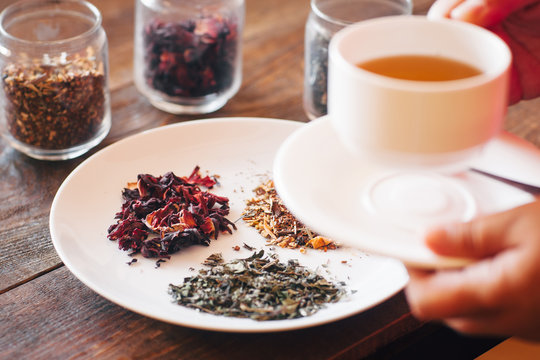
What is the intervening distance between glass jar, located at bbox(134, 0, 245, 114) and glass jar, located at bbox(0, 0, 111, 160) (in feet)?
0.41

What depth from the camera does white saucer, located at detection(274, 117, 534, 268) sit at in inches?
32.9

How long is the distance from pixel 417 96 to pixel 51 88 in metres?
0.81

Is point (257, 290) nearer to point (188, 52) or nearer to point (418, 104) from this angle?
point (418, 104)

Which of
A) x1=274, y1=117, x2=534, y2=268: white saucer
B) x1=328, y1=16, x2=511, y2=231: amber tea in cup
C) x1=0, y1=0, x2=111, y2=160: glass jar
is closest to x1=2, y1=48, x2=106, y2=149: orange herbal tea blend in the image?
x1=0, y1=0, x2=111, y2=160: glass jar

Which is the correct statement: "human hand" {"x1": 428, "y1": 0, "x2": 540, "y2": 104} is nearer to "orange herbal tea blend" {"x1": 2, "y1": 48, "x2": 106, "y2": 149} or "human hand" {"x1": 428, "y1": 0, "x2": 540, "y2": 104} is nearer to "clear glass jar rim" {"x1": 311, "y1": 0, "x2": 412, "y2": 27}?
"clear glass jar rim" {"x1": 311, "y1": 0, "x2": 412, "y2": 27}

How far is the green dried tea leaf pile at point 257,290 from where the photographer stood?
0.97 metres

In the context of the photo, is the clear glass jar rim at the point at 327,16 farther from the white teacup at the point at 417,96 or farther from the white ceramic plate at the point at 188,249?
the white teacup at the point at 417,96

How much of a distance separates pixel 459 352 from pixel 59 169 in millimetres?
872

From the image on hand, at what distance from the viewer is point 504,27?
122 cm

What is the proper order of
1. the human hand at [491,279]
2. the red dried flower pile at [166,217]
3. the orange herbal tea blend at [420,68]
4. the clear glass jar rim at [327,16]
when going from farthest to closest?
the clear glass jar rim at [327,16] → the red dried flower pile at [166,217] → the orange herbal tea blend at [420,68] → the human hand at [491,279]

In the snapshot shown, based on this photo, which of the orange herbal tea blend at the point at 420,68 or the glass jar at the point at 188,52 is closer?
the orange herbal tea blend at the point at 420,68

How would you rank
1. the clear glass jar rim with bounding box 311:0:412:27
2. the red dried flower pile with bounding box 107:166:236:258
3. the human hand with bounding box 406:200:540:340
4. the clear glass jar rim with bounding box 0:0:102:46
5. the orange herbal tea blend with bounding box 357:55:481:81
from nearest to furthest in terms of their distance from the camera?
the human hand with bounding box 406:200:540:340 → the orange herbal tea blend with bounding box 357:55:481:81 → the red dried flower pile with bounding box 107:166:236:258 → the clear glass jar rim with bounding box 0:0:102:46 → the clear glass jar rim with bounding box 311:0:412:27

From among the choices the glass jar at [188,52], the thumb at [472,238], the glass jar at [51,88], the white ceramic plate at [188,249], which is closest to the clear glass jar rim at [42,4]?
the glass jar at [51,88]

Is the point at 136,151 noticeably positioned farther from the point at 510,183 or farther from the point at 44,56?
the point at 510,183
